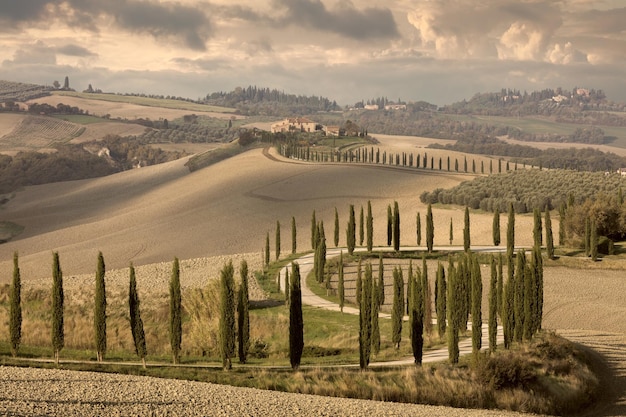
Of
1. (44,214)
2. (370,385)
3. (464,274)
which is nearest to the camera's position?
(370,385)

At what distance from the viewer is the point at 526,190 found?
12506 centimetres

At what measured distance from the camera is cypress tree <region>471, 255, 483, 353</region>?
1973 inches

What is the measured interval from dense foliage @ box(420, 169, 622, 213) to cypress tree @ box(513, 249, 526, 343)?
60541 millimetres

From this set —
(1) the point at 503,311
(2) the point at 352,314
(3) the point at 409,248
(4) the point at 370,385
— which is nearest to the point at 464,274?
(1) the point at 503,311

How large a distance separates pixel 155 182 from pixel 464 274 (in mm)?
146235

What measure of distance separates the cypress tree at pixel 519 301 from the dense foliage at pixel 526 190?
6054 cm

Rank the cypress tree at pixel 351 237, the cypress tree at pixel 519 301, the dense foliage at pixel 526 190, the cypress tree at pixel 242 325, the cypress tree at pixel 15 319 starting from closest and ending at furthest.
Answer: the cypress tree at pixel 15 319, the cypress tree at pixel 242 325, the cypress tree at pixel 519 301, the cypress tree at pixel 351 237, the dense foliage at pixel 526 190

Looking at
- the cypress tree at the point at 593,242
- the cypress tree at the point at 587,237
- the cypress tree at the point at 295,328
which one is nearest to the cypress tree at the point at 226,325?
the cypress tree at the point at 295,328

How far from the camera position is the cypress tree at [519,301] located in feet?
176

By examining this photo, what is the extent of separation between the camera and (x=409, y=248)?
98.2m

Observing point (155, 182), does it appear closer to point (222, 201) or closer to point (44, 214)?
point (44, 214)

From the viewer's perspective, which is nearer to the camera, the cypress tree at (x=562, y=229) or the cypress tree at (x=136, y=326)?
the cypress tree at (x=136, y=326)

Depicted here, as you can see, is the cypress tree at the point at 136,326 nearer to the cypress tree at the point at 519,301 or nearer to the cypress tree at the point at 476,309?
the cypress tree at the point at 476,309

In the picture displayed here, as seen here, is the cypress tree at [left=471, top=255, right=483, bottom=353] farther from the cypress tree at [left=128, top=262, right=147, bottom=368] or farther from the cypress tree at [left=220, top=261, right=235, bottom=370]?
the cypress tree at [left=128, top=262, right=147, bottom=368]
